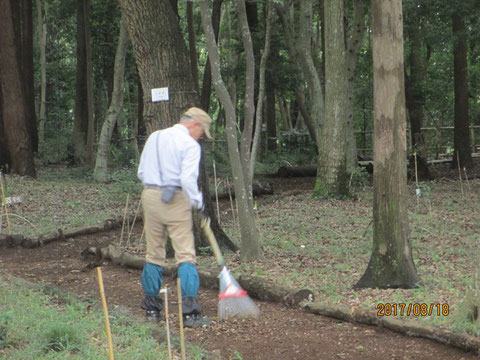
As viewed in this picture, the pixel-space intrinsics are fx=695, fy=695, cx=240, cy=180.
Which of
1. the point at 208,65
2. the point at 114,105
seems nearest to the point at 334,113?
the point at 114,105

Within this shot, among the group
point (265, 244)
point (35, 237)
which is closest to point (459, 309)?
point (265, 244)

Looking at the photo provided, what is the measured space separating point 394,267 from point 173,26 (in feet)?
15.0

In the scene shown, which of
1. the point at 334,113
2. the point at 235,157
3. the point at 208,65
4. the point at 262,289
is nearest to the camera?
the point at 262,289

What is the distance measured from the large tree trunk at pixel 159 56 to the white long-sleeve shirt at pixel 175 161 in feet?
10.7

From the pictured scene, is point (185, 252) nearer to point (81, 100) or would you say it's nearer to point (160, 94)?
point (160, 94)

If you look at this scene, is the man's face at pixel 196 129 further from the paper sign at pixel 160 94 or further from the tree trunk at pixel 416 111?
the tree trunk at pixel 416 111

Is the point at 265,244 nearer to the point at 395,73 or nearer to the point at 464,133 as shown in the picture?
the point at 395,73

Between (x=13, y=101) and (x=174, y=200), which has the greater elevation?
(x=13, y=101)

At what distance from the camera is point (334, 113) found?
15977 millimetres

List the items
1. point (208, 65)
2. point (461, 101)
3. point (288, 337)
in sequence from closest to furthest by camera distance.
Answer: point (288, 337)
point (461, 101)
point (208, 65)

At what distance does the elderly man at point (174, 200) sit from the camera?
605 centimetres

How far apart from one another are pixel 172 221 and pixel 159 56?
386 cm

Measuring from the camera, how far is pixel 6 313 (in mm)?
5645
